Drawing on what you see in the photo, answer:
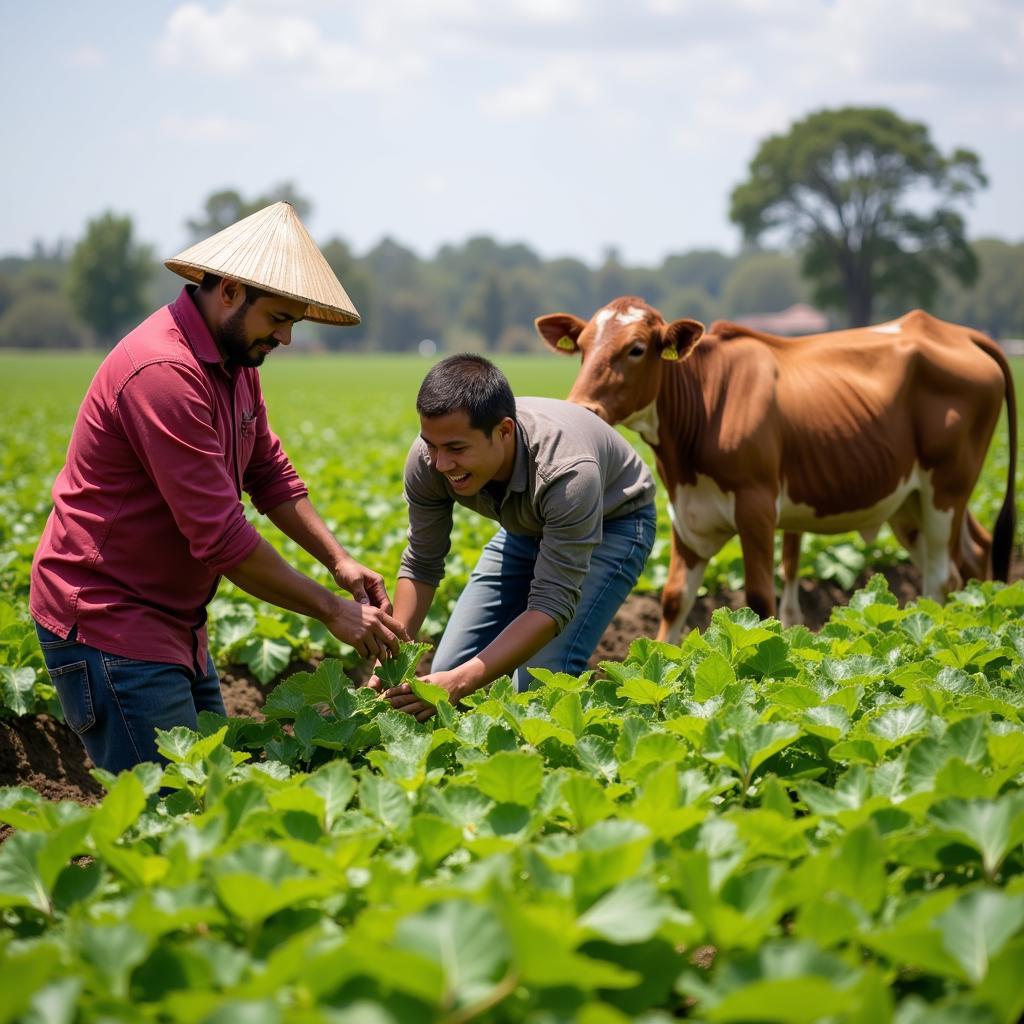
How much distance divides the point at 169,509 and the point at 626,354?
109 inches

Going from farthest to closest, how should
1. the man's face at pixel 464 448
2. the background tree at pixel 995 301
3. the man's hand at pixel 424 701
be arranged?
the background tree at pixel 995 301 < the man's face at pixel 464 448 < the man's hand at pixel 424 701

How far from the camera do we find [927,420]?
6773 mm

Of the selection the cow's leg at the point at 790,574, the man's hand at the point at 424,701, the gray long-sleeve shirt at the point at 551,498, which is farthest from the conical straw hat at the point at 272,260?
the cow's leg at the point at 790,574

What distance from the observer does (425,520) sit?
436 cm

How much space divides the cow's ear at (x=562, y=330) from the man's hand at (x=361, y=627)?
114 inches

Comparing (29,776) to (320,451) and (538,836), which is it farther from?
(320,451)

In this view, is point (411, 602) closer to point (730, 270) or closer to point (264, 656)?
point (264, 656)

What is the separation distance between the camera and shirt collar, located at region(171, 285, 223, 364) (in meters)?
3.52

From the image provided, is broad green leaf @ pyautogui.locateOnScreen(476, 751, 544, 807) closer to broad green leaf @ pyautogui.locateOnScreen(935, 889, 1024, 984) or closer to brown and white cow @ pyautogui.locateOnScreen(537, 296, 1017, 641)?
broad green leaf @ pyautogui.locateOnScreen(935, 889, 1024, 984)

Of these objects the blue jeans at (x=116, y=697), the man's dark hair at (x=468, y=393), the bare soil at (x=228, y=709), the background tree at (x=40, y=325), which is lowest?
the bare soil at (x=228, y=709)

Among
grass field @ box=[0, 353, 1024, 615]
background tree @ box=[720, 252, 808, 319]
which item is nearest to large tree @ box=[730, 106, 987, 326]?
grass field @ box=[0, 353, 1024, 615]

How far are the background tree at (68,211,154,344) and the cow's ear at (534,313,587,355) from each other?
9439 cm

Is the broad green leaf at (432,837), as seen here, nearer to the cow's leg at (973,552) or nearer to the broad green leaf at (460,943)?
the broad green leaf at (460,943)

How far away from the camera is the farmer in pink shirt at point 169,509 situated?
3385mm
